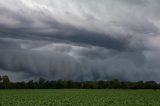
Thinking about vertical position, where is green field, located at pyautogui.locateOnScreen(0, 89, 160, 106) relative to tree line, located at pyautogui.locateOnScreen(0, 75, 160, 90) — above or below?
below

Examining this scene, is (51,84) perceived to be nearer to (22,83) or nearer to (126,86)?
(22,83)

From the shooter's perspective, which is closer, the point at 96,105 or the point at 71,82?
the point at 96,105

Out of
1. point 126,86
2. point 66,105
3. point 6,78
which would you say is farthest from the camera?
point 126,86

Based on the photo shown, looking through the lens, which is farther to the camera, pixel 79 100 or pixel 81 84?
pixel 81 84

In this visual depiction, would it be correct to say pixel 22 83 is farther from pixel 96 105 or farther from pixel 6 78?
pixel 96 105

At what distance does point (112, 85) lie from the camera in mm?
179375

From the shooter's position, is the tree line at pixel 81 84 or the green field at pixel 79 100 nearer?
the green field at pixel 79 100

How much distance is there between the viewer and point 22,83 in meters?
173

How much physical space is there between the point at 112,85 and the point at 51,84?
34.7 meters

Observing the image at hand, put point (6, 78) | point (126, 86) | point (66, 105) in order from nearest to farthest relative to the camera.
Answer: point (66, 105), point (6, 78), point (126, 86)

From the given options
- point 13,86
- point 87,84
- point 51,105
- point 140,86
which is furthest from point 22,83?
point 51,105

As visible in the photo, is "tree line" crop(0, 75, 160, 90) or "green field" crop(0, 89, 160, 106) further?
"tree line" crop(0, 75, 160, 90)

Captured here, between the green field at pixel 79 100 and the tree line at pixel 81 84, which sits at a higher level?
the tree line at pixel 81 84

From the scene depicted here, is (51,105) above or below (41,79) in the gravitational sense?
below
